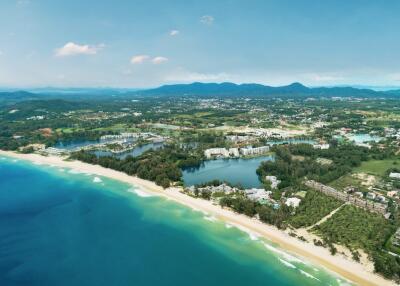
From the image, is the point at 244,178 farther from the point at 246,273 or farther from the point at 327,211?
the point at 246,273

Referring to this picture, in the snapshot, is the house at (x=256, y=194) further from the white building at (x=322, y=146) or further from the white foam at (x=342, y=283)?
the white building at (x=322, y=146)

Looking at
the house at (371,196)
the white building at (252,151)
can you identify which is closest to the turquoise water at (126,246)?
the house at (371,196)

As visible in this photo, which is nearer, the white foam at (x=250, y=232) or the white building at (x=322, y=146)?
the white foam at (x=250, y=232)

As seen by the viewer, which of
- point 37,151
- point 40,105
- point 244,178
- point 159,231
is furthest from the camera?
point 40,105

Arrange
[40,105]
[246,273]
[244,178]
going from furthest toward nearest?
[40,105], [244,178], [246,273]

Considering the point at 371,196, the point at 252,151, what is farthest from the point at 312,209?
the point at 252,151

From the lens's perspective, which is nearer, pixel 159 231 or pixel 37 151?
pixel 159 231

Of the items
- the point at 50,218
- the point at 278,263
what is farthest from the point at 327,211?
the point at 50,218

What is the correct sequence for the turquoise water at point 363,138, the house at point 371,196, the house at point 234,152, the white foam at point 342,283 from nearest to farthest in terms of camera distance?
1. the white foam at point 342,283
2. the house at point 371,196
3. the house at point 234,152
4. the turquoise water at point 363,138

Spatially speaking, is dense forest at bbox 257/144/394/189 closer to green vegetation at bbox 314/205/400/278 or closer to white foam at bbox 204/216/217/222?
green vegetation at bbox 314/205/400/278
